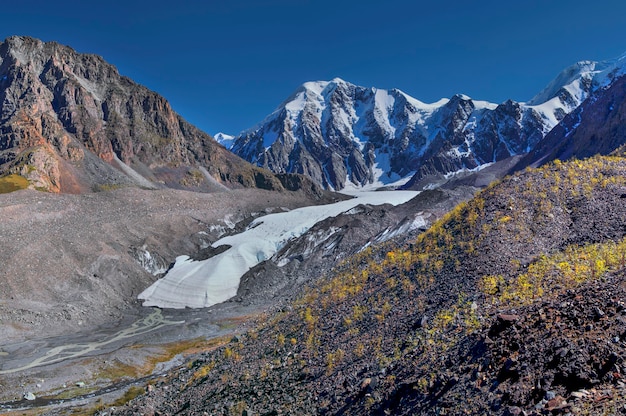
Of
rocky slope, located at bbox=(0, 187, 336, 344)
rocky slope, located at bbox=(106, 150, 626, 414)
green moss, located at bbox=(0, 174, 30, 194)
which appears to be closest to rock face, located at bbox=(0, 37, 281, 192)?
green moss, located at bbox=(0, 174, 30, 194)

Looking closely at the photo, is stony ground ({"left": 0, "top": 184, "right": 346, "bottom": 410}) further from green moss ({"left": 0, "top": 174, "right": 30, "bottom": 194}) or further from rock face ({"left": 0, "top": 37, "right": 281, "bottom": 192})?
rock face ({"left": 0, "top": 37, "right": 281, "bottom": 192})

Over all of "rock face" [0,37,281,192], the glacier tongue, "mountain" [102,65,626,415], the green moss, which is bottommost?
"mountain" [102,65,626,415]

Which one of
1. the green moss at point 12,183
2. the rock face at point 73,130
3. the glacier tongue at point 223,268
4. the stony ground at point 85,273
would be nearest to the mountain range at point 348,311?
the stony ground at point 85,273

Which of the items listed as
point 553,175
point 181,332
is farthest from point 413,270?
point 181,332

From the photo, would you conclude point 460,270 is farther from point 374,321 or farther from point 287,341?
point 287,341

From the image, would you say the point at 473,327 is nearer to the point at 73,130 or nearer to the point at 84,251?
the point at 84,251

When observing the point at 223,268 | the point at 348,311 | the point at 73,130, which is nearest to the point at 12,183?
the point at 223,268
